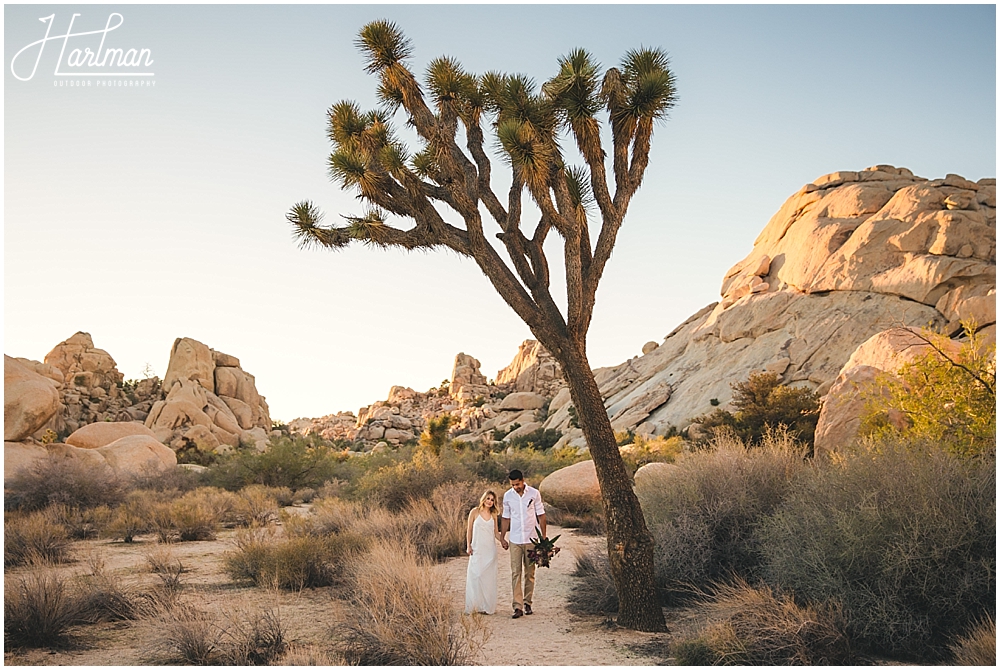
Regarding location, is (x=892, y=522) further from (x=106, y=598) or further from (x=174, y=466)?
(x=174, y=466)

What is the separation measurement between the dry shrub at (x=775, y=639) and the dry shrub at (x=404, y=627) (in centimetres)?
203

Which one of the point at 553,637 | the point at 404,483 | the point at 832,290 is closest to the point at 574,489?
the point at 404,483

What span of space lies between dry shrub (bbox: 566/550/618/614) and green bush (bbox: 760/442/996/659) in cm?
205

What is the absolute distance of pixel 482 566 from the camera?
335 inches

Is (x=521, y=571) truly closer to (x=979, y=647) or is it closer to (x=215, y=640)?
(x=215, y=640)

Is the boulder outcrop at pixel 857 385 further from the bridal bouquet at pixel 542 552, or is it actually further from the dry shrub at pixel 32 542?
the dry shrub at pixel 32 542

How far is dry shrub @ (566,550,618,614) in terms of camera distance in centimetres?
836

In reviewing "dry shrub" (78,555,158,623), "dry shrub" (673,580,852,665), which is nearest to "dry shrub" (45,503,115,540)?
"dry shrub" (78,555,158,623)

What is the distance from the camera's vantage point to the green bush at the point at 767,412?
870 inches

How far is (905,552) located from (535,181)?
5.42 metres

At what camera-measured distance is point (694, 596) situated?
8578 millimetres

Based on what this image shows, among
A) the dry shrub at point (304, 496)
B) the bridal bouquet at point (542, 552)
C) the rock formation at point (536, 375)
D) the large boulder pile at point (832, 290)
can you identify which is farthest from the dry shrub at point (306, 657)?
the rock formation at point (536, 375)

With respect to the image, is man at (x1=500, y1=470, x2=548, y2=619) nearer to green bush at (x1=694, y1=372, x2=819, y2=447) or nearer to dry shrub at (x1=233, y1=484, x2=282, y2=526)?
dry shrub at (x1=233, y1=484, x2=282, y2=526)

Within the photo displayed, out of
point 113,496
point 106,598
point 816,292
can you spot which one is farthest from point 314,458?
point 816,292
